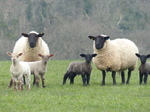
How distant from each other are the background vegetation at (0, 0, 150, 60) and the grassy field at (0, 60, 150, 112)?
3439 centimetres

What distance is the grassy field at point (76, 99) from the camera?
16.1m

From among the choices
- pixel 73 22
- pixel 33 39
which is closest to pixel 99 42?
pixel 33 39

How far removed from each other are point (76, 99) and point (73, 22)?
4404 centimetres

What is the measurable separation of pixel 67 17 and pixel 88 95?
2004 inches

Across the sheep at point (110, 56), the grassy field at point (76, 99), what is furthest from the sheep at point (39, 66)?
the sheep at point (110, 56)

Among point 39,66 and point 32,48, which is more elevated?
point 32,48

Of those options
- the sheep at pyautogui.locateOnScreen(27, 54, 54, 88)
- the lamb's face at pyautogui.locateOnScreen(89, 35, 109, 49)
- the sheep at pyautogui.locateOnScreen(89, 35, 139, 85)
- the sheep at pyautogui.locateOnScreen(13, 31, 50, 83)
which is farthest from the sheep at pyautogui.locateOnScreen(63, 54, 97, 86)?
the sheep at pyautogui.locateOnScreen(27, 54, 54, 88)

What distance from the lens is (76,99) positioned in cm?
1767

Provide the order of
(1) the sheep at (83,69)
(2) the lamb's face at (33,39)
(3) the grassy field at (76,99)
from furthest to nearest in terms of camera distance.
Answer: (2) the lamb's face at (33,39) → (1) the sheep at (83,69) → (3) the grassy field at (76,99)

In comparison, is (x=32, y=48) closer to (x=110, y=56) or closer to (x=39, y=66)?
(x=39, y=66)

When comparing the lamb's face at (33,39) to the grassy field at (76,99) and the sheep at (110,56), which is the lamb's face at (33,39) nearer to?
the grassy field at (76,99)

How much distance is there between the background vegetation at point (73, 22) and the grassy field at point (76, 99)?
34393mm

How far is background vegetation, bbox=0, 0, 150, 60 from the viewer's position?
57.1m

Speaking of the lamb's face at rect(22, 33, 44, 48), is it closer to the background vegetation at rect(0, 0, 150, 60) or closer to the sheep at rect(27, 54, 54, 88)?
the sheep at rect(27, 54, 54, 88)
